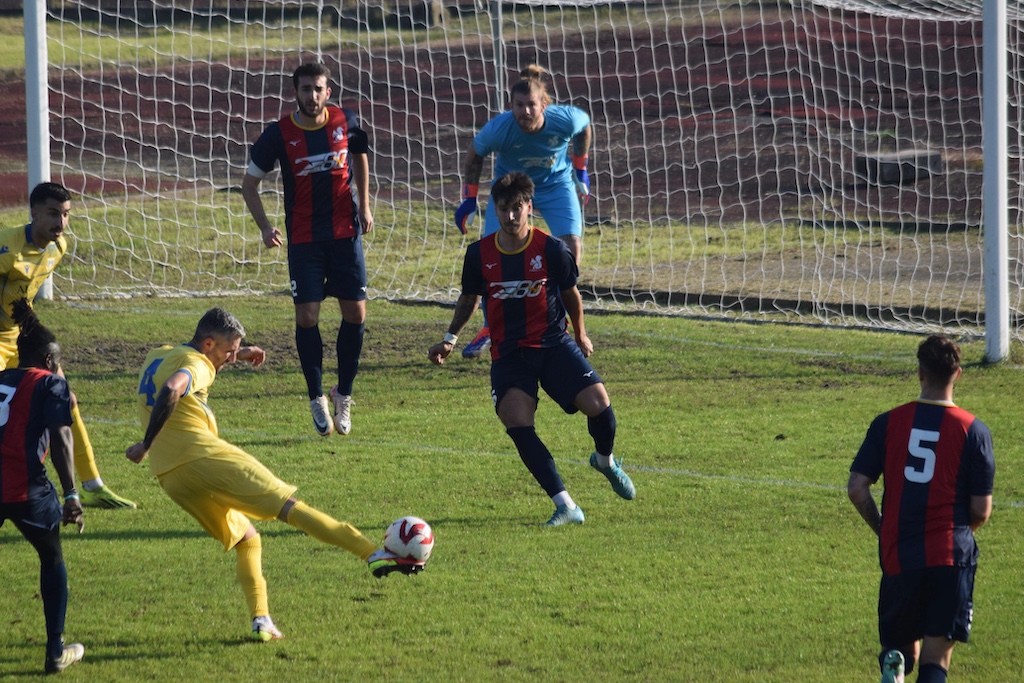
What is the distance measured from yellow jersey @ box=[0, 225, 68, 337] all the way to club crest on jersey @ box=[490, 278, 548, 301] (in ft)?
7.86

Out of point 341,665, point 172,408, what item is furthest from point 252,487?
point 341,665

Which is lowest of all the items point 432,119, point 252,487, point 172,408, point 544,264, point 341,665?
point 341,665

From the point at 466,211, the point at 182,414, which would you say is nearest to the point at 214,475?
Result: the point at 182,414

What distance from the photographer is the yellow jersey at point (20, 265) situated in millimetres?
7223

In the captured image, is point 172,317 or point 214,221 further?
point 214,221

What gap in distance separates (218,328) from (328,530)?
36.1 inches

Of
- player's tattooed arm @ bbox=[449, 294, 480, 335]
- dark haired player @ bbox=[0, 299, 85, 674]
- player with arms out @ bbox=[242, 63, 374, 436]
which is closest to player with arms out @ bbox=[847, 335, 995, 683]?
dark haired player @ bbox=[0, 299, 85, 674]

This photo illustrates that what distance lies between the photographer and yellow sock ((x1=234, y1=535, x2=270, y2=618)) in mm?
5324

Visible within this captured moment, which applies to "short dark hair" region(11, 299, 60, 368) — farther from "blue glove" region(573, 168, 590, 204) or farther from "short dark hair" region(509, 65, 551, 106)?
"blue glove" region(573, 168, 590, 204)

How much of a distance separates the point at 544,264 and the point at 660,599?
2.00 meters

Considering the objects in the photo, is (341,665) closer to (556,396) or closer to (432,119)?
(556,396)

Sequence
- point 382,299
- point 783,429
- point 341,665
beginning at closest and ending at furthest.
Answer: point 341,665 < point 783,429 < point 382,299

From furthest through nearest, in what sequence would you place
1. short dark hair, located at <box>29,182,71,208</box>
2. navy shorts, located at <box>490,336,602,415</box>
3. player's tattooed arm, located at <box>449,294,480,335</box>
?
player's tattooed arm, located at <box>449,294,480,335</box> → navy shorts, located at <box>490,336,602,415</box> → short dark hair, located at <box>29,182,71,208</box>

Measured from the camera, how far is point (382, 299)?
13.9 meters
